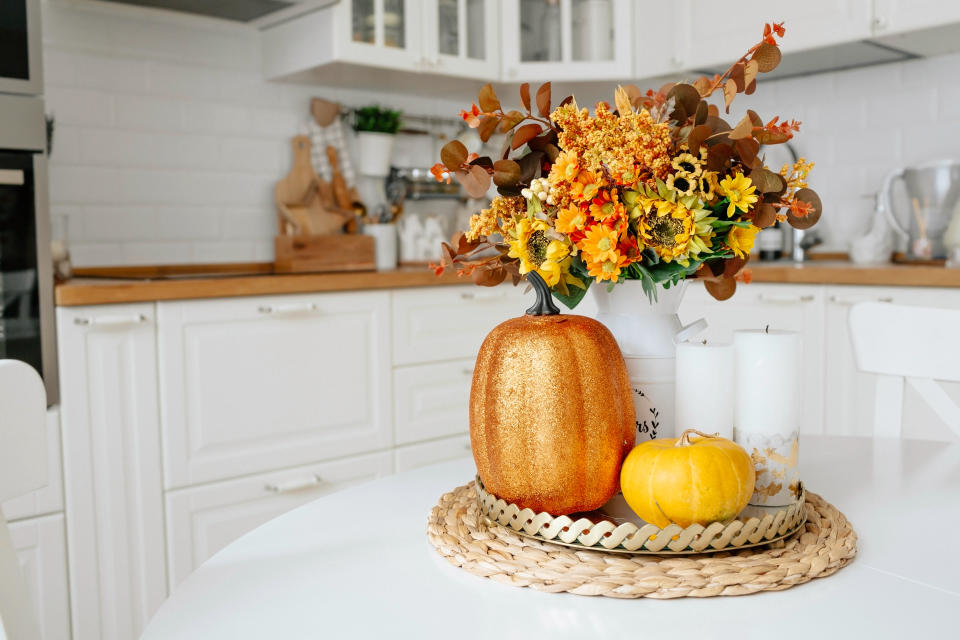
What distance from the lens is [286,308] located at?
90.9 inches

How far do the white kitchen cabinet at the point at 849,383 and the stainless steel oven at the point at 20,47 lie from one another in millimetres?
2142

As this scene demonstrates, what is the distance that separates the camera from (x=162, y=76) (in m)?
2.75

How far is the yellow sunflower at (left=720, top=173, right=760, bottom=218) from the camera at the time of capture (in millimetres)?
780

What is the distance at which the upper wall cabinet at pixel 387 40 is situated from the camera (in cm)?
273

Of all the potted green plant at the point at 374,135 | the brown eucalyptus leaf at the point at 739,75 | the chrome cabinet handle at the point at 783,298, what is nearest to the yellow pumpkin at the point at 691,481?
the brown eucalyptus leaf at the point at 739,75

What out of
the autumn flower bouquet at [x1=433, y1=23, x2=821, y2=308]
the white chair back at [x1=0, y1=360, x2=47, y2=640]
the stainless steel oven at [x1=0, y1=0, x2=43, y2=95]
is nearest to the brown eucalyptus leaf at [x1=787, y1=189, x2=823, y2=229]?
the autumn flower bouquet at [x1=433, y1=23, x2=821, y2=308]

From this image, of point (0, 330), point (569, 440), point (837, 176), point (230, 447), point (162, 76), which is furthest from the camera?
point (837, 176)

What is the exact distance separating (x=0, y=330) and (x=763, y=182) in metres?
1.78

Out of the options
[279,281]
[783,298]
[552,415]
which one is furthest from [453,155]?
[783,298]

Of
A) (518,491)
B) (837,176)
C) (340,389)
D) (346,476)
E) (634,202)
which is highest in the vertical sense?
(837,176)

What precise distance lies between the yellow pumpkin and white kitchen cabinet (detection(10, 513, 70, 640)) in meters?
1.67

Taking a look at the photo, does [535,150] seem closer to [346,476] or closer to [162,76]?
[346,476]

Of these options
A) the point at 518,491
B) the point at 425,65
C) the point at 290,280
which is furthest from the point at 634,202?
the point at 425,65

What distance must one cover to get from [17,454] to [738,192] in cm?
65
